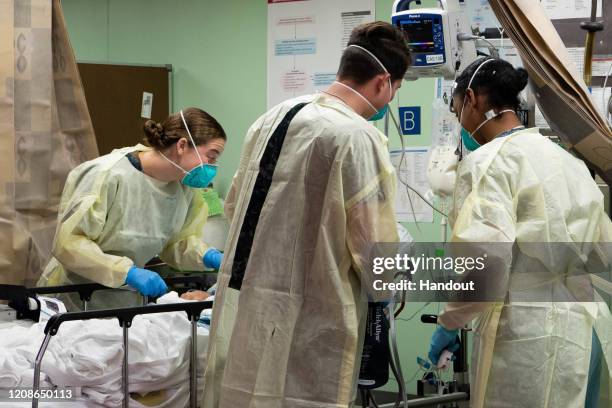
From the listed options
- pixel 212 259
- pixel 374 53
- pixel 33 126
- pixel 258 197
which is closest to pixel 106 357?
pixel 258 197

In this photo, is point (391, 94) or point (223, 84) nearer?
point (391, 94)

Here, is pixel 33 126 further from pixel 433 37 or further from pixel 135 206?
pixel 433 37

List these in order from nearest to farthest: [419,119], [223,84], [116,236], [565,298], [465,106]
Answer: [565,298] < [465,106] < [116,236] < [419,119] < [223,84]

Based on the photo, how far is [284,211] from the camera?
→ 82.2 inches

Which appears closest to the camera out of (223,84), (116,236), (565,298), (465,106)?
(565,298)

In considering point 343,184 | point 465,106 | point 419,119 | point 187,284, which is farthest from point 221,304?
point 419,119

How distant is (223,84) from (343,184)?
9.82 ft

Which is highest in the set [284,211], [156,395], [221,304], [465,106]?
[465,106]

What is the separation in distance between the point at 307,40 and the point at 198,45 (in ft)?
2.53

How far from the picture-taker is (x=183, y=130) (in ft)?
10.2

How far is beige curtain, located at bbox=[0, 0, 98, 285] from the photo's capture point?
320 centimetres

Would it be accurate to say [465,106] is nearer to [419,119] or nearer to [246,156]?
[246,156]

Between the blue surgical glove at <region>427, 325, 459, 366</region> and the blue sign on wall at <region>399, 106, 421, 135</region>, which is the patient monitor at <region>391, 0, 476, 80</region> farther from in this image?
the blue sign on wall at <region>399, 106, 421, 135</region>

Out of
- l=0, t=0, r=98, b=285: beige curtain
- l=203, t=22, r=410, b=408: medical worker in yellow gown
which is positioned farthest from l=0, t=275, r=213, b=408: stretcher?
l=0, t=0, r=98, b=285: beige curtain
